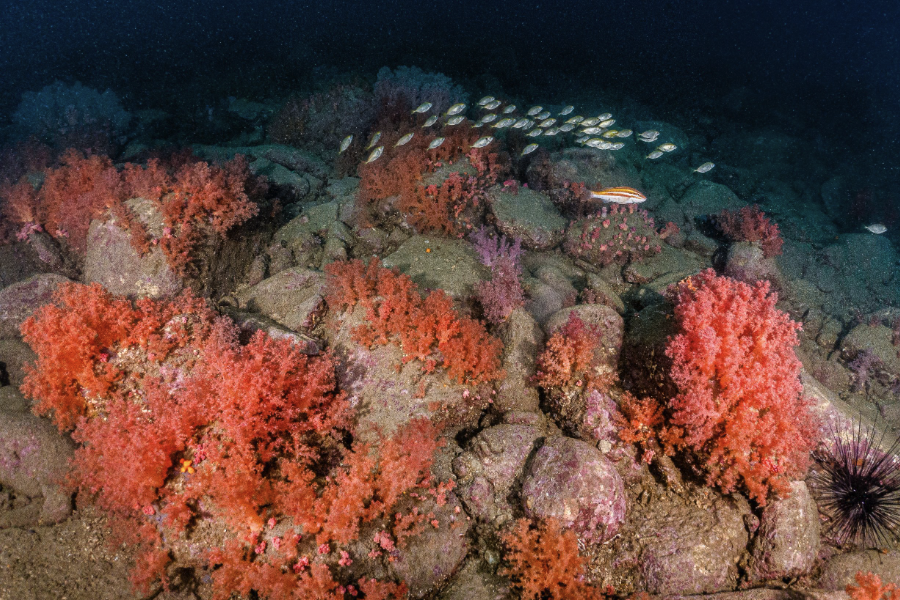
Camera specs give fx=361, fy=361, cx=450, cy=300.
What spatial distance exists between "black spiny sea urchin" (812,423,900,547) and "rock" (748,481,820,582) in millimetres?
454

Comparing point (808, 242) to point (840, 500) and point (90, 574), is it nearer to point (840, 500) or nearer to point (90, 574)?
point (840, 500)

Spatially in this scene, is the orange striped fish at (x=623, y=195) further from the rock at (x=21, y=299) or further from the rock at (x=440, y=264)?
the rock at (x=21, y=299)

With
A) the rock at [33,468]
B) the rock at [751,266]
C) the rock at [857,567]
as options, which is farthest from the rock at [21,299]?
the rock at [751,266]

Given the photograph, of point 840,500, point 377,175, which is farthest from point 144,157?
point 840,500

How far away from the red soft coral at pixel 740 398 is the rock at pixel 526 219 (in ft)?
11.7

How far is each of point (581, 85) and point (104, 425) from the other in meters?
26.9

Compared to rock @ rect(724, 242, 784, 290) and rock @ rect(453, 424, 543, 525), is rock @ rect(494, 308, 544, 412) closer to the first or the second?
rock @ rect(453, 424, 543, 525)

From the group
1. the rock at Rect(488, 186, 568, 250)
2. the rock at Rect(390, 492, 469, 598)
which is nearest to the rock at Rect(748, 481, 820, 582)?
the rock at Rect(390, 492, 469, 598)

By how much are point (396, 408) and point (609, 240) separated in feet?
18.8

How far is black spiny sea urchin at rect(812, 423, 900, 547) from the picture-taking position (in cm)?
375

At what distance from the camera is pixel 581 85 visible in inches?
898

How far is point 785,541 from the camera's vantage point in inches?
140

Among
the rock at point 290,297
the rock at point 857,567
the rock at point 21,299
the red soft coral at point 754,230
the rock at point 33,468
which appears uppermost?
the rock at point 21,299

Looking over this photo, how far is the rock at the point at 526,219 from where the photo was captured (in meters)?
7.30
